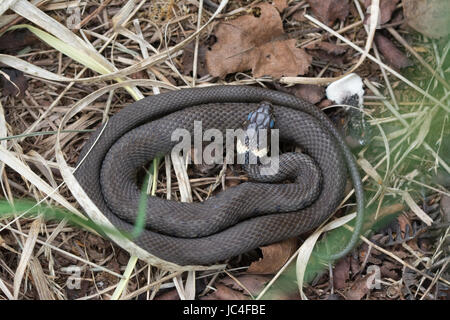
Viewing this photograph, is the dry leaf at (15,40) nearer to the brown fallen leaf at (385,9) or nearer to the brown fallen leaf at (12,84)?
the brown fallen leaf at (12,84)

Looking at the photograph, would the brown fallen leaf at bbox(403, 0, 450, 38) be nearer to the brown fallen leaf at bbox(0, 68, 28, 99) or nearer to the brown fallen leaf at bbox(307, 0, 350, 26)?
the brown fallen leaf at bbox(307, 0, 350, 26)

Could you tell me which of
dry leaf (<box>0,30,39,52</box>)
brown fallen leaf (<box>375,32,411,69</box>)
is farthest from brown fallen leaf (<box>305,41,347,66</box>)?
dry leaf (<box>0,30,39,52</box>)

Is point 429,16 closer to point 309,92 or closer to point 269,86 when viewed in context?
point 309,92

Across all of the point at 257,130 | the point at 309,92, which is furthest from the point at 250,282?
the point at 309,92

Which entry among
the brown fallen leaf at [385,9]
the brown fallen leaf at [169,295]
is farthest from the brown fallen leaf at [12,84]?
A: the brown fallen leaf at [385,9]

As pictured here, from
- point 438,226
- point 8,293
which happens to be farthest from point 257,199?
point 8,293
